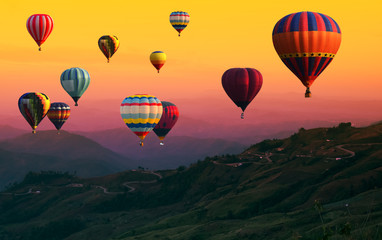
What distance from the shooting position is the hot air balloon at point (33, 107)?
553ft

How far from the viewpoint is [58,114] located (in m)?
186

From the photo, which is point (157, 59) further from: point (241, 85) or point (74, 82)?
point (241, 85)

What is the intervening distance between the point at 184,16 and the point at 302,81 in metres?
83.9

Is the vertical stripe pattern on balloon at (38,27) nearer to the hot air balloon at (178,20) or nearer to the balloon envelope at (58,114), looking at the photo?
the balloon envelope at (58,114)

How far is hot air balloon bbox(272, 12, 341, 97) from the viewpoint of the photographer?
112 metres

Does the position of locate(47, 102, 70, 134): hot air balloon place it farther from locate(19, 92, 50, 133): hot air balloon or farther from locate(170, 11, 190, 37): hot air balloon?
locate(170, 11, 190, 37): hot air balloon

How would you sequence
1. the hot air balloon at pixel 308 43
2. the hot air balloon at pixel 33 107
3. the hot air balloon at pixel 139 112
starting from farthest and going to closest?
1. the hot air balloon at pixel 33 107
2. the hot air balloon at pixel 139 112
3. the hot air balloon at pixel 308 43

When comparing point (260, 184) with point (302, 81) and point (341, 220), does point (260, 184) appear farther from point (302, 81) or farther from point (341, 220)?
point (302, 81)

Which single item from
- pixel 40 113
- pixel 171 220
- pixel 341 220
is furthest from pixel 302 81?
pixel 40 113

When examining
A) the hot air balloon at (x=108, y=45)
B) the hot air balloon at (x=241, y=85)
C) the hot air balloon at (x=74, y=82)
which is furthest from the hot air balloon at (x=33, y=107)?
the hot air balloon at (x=241, y=85)

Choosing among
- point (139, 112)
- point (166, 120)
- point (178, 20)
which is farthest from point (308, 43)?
point (178, 20)

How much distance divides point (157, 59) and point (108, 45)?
17.5m

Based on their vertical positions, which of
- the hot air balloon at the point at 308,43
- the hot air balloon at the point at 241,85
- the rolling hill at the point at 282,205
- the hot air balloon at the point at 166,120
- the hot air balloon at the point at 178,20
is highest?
the hot air balloon at the point at 178,20

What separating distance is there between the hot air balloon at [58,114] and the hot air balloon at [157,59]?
2817cm
